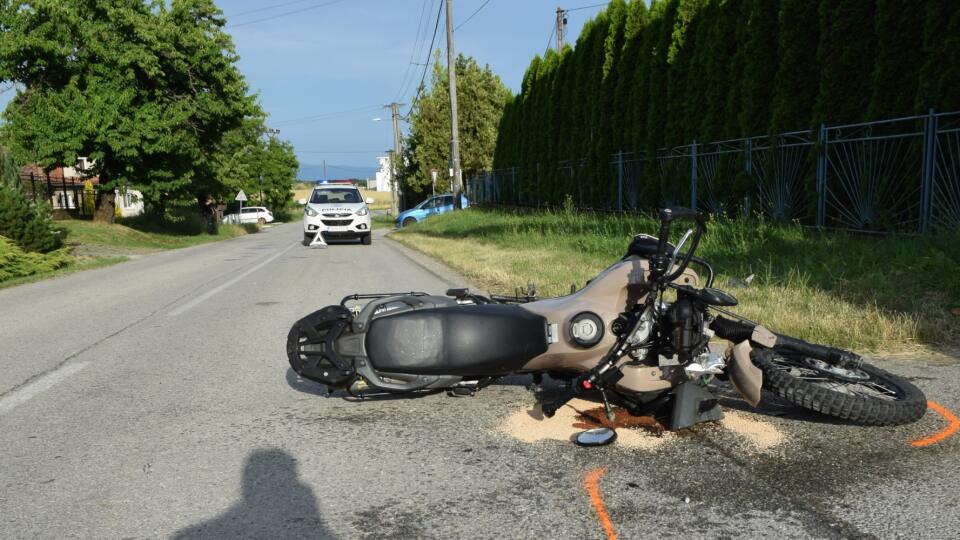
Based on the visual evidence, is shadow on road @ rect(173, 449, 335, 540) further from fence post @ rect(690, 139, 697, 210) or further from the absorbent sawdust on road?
fence post @ rect(690, 139, 697, 210)

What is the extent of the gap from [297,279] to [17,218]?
26.8ft

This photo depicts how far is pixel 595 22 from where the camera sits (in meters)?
21.9

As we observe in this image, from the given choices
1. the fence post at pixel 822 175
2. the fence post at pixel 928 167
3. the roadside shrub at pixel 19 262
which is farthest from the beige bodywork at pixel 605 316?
the roadside shrub at pixel 19 262

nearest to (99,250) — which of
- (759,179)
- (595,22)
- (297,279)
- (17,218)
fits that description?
(17,218)

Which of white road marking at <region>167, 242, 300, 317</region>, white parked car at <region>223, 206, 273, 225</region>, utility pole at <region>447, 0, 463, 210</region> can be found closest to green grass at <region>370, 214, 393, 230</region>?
utility pole at <region>447, 0, 463, 210</region>

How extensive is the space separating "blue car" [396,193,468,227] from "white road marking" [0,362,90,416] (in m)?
33.3

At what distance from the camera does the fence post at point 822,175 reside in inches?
423

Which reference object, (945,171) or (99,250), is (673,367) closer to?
(945,171)

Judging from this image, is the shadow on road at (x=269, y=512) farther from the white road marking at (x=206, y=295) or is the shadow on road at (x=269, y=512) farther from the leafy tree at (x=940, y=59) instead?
the leafy tree at (x=940, y=59)

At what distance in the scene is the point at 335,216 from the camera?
21.0 meters

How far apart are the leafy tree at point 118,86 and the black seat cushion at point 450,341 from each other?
85.1ft

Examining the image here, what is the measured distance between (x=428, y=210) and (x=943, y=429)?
3684 centimetres

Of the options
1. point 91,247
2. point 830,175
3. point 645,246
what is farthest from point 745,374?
point 91,247

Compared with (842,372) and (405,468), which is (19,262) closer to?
(405,468)
